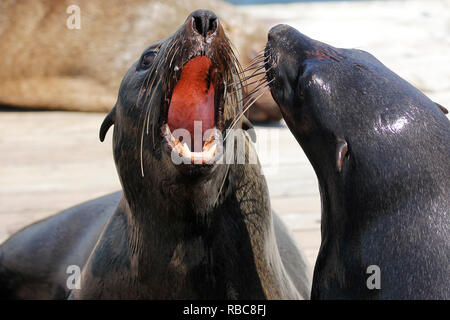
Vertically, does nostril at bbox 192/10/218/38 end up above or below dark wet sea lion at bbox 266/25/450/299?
above

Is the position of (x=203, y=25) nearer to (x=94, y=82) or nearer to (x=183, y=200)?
(x=183, y=200)

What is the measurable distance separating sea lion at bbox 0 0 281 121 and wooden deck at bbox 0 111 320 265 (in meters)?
0.65

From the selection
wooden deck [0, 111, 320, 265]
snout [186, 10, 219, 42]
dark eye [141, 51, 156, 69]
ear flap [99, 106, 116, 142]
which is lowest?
wooden deck [0, 111, 320, 265]

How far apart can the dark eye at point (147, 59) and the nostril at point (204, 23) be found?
305mm

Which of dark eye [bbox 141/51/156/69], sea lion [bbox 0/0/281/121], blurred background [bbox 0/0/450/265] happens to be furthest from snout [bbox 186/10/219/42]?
sea lion [bbox 0/0/281/121]

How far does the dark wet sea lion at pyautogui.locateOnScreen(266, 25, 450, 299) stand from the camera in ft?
6.57

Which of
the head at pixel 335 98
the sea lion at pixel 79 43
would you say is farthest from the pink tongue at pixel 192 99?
the sea lion at pixel 79 43

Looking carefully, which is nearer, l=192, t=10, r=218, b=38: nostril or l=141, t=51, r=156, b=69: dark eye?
l=192, t=10, r=218, b=38: nostril

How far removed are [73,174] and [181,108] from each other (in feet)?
8.94

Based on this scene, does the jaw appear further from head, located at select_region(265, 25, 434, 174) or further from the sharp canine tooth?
head, located at select_region(265, 25, 434, 174)

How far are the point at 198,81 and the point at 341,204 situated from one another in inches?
23.0

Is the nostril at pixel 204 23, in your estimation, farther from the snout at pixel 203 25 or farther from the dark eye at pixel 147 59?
the dark eye at pixel 147 59
